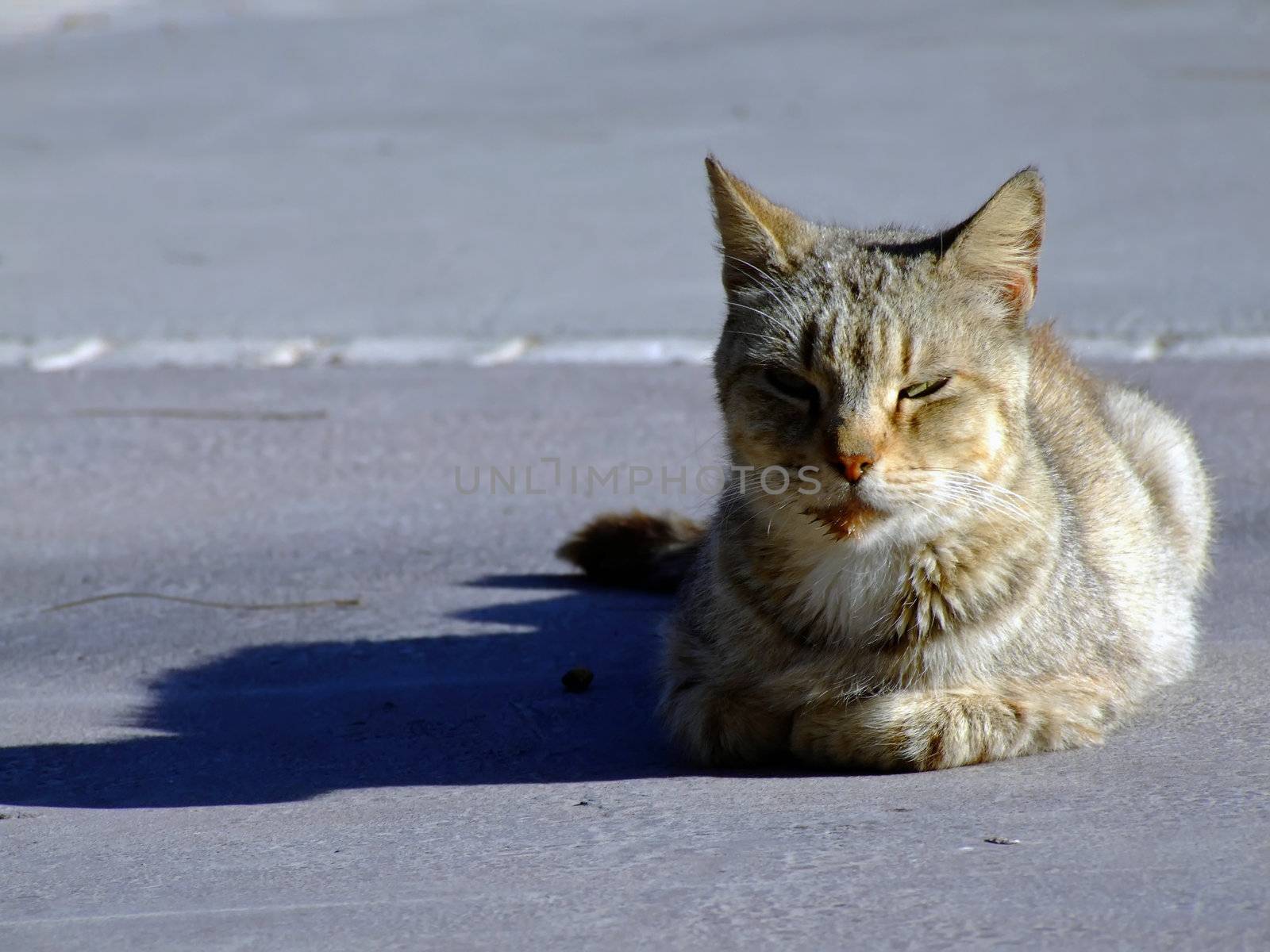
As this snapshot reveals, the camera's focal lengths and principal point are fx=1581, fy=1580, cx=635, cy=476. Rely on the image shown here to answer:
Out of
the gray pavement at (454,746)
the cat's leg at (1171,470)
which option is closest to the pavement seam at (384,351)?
the gray pavement at (454,746)

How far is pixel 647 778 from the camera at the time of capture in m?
3.52

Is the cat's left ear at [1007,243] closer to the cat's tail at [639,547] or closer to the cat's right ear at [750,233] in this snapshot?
the cat's right ear at [750,233]

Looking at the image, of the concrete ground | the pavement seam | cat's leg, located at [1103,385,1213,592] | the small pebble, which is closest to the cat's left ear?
the concrete ground

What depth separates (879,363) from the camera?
336cm

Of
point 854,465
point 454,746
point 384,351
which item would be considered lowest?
point 454,746

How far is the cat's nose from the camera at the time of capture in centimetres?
323

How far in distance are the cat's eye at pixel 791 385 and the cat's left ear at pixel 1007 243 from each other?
43 cm

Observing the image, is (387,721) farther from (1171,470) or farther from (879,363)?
(1171,470)

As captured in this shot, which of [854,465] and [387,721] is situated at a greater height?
[854,465]

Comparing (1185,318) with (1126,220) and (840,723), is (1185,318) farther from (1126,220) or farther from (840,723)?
(840,723)

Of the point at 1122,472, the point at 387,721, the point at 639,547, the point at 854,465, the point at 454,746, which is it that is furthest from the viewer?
the point at 639,547

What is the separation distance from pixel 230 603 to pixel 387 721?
4.09ft

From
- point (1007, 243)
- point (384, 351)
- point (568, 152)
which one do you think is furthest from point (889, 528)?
point (568, 152)

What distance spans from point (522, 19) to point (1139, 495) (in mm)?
11955
